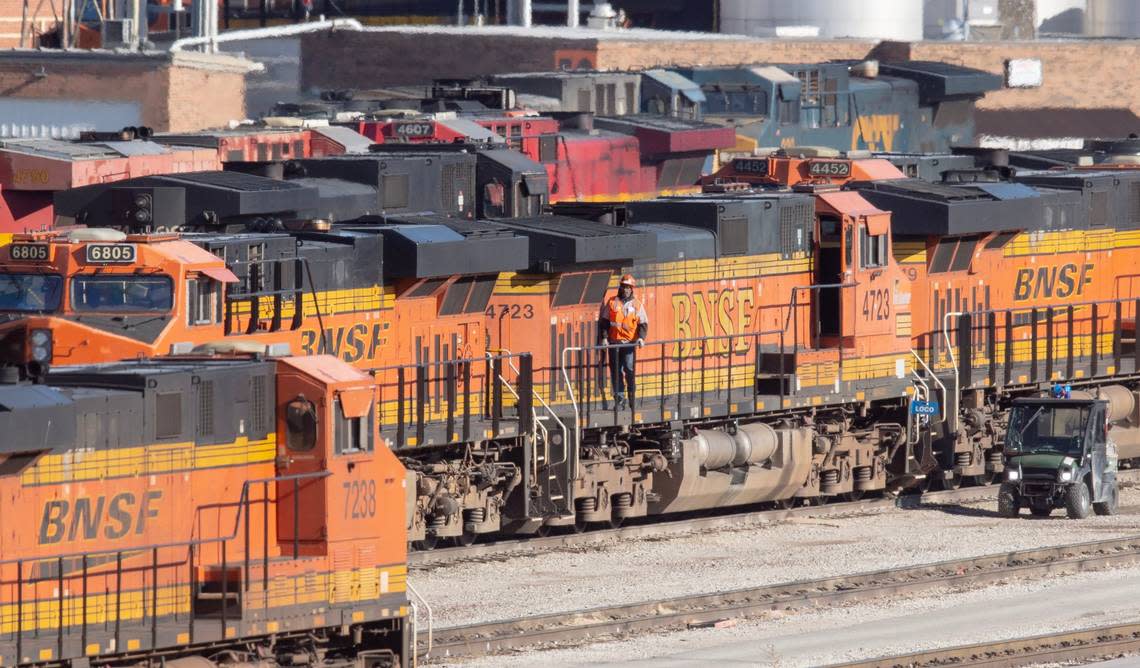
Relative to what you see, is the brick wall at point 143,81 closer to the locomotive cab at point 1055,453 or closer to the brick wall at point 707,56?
the brick wall at point 707,56

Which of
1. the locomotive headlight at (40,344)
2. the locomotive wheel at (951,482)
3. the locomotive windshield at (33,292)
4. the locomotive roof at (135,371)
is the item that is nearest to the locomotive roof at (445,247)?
the locomotive windshield at (33,292)

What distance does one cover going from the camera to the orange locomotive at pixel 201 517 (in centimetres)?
1407

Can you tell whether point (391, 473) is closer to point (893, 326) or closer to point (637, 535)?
point (637, 535)

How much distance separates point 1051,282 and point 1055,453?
17.4 ft

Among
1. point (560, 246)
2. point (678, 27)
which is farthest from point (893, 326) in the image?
point (678, 27)

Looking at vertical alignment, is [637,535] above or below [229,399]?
below

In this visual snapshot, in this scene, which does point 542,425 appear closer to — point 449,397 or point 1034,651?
point 449,397

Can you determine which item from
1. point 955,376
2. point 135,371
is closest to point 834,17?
point 955,376

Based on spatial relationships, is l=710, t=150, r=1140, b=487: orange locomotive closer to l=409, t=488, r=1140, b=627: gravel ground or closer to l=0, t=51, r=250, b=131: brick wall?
l=409, t=488, r=1140, b=627: gravel ground

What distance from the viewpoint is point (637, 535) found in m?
25.0

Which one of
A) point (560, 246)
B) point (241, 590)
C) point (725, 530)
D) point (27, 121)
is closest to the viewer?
point (241, 590)

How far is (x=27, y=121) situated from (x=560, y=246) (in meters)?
31.9

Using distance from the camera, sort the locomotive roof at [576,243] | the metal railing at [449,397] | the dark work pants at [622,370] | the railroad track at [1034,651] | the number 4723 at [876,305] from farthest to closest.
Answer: the number 4723 at [876,305] → the dark work pants at [622,370] → the locomotive roof at [576,243] → the metal railing at [449,397] → the railroad track at [1034,651]

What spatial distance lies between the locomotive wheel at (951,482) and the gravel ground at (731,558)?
4.97 ft
